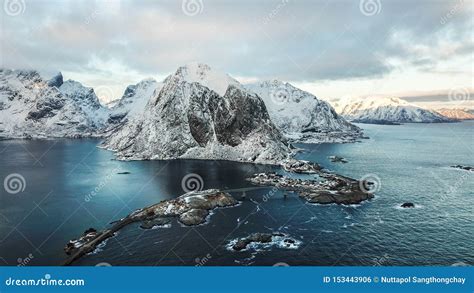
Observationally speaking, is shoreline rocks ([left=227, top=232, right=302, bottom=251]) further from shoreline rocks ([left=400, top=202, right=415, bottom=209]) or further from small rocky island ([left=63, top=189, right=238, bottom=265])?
shoreline rocks ([left=400, top=202, right=415, bottom=209])

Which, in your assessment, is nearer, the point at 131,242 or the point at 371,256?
the point at 371,256

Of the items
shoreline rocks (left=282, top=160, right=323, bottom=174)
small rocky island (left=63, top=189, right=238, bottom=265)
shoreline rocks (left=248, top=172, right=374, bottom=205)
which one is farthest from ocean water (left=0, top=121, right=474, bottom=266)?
shoreline rocks (left=282, top=160, right=323, bottom=174)

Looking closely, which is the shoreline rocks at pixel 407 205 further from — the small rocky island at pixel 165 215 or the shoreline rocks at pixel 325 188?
the small rocky island at pixel 165 215

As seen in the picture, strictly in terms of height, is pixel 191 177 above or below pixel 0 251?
above

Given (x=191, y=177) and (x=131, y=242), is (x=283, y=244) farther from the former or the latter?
(x=191, y=177)

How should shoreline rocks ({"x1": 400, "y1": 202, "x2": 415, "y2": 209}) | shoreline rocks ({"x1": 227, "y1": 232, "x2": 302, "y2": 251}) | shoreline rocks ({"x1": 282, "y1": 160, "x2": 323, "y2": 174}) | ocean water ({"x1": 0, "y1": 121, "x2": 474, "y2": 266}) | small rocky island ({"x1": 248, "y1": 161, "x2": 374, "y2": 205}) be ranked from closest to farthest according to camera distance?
ocean water ({"x1": 0, "y1": 121, "x2": 474, "y2": 266}), shoreline rocks ({"x1": 227, "y1": 232, "x2": 302, "y2": 251}), shoreline rocks ({"x1": 400, "y1": 202, "x2": 415, "y2": 209}), small rocky island ({"x1": 248, "y1": 161, "x2": 374, "y2": 205}), shoreline rocks ({"x1": 282, "y1": 160, "x2": 323, "y2": 174})

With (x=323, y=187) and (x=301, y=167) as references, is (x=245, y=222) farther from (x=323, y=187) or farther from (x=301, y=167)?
(x=301, y=167)

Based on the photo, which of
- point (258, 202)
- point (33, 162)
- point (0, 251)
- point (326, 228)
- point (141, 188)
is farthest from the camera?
point (33, 162)

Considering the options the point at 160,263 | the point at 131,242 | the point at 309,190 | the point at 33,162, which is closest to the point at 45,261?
the point at 131,242
